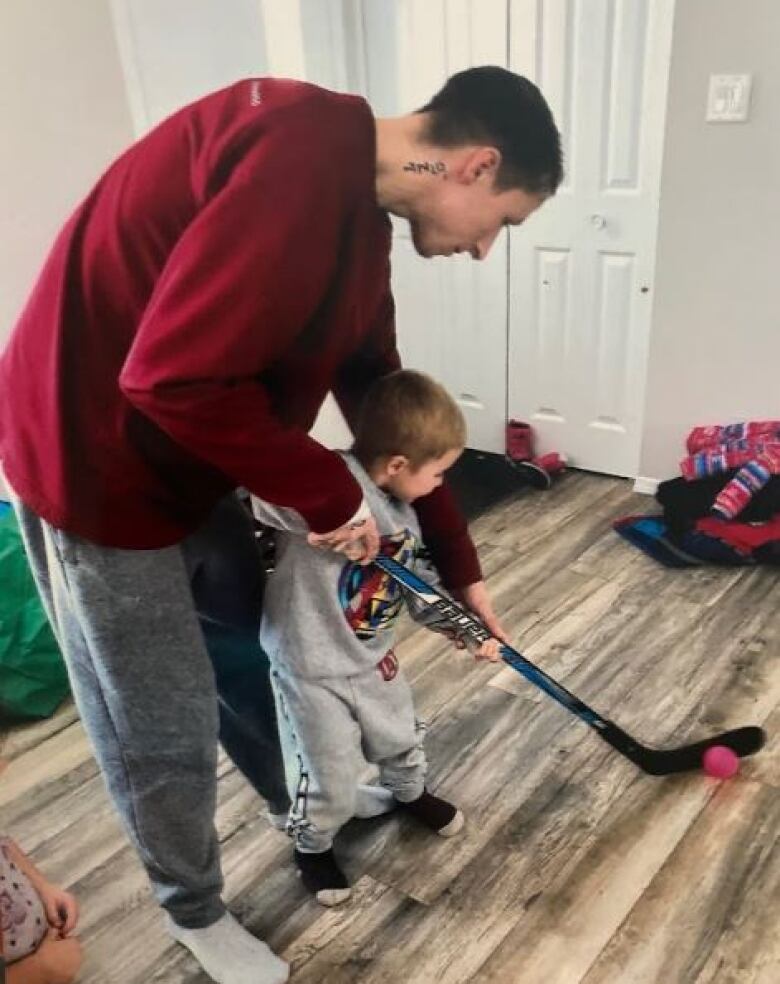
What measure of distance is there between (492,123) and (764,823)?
4.17ft

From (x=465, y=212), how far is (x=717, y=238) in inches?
71.0

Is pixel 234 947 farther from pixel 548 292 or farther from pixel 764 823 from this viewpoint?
pixel 548 292

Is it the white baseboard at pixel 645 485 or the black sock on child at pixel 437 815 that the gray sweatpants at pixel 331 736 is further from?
the white baseboard at pixel 645 485

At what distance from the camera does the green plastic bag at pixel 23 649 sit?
1939mm

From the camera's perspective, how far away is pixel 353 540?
1.10 metres

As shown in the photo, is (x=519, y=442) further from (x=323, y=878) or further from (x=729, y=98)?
(x=323, y=878)

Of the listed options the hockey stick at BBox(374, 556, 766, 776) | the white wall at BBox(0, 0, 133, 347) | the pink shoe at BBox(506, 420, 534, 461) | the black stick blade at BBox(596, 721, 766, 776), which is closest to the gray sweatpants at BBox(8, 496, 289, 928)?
the hockey stick at BBox(374, 556, 766, 776)

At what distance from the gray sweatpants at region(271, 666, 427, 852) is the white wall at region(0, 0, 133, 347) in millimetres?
1530

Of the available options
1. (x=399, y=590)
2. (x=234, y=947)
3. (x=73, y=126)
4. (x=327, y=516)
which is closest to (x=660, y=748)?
(x=399, y=590)

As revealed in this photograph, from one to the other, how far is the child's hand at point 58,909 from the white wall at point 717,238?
223 cm

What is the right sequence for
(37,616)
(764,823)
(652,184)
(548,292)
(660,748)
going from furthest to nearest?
(548,292) → (652,184) → (37,616) → (660,748) → (764,823)

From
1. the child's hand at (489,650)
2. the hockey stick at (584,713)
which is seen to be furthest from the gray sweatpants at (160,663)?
the child's hand at (489,650)

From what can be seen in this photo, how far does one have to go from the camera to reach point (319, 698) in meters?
1.32

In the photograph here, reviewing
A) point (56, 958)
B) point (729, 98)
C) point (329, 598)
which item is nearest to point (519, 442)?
point (729, 98)
